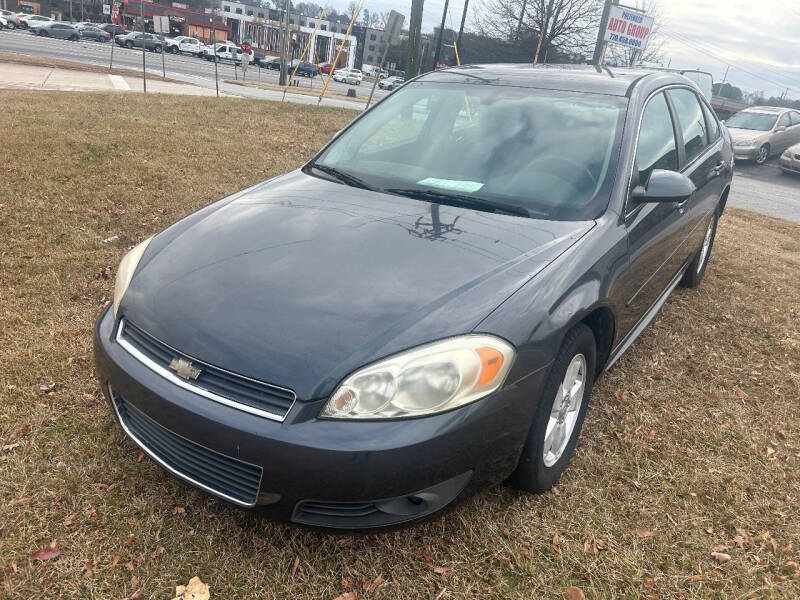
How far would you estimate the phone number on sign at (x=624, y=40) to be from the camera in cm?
2145

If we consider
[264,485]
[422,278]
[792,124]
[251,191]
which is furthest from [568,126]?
[792,124]

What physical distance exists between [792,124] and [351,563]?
21.9 m

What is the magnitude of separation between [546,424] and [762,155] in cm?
1953

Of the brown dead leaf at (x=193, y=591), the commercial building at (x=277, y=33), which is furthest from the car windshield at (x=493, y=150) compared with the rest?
the commercial building at (x=277, y=33)

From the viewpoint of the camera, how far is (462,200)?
273 cm

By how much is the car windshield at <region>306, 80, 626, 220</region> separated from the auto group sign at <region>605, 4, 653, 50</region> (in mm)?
19766

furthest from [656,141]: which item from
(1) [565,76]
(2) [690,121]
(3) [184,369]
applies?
(3) [184,369]

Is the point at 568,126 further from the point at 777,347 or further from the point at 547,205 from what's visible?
the point at 777,347

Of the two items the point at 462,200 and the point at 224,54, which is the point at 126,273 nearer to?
the point at 462,200

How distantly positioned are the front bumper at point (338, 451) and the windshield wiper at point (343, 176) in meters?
1.38

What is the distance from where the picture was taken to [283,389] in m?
1.80

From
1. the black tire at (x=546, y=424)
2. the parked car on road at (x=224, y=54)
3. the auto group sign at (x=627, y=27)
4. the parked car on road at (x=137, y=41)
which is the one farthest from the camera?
the parked car on road at (x=224, y=54)

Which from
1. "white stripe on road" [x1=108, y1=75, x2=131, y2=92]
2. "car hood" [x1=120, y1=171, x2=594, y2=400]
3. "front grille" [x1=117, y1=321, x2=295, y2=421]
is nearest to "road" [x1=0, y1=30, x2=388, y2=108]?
"white stripe on road" [x1=108, y1=75, x2=131, y2=92]

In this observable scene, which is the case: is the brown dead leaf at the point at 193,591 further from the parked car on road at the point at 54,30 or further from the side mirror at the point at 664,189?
the parked car on road at the point at 54,30
